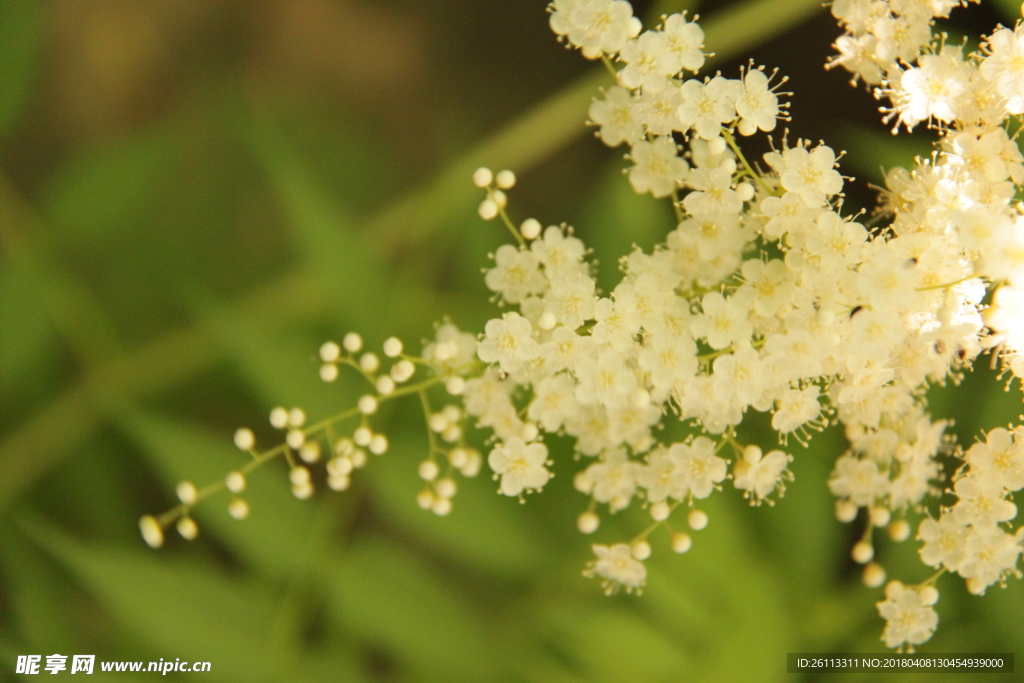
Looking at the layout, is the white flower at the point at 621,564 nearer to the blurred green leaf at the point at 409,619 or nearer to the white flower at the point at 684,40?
the blurred green leaf at the point at 409,619

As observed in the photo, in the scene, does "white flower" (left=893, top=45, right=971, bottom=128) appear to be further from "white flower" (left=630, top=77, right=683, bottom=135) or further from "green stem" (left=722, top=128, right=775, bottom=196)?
"white flower" (left=630, top=77, right=683, bottom=135)

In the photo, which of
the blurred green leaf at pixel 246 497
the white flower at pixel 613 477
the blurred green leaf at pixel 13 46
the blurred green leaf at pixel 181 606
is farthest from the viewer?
the blurred green leaf at pixel 13 46

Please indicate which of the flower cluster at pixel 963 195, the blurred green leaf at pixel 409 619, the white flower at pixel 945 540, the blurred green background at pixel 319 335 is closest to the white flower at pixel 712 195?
the flower cluster at pixel 963 195

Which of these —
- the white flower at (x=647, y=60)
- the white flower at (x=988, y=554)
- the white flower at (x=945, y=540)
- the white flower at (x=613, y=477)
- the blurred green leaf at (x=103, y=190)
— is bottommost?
the white flower at (x=988, y=554)

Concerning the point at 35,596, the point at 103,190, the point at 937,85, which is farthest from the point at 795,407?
the point at 103,190

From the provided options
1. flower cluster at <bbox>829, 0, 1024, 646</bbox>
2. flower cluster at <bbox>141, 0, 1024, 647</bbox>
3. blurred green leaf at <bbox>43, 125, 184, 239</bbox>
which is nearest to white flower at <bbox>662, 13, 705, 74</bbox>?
flower cluster at <bbox>141, 0, 1024, 647</bbox>

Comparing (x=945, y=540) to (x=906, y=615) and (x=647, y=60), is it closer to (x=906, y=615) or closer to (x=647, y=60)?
(x=906, y=615)

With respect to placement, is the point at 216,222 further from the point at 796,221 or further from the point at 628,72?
the point at 796,221
